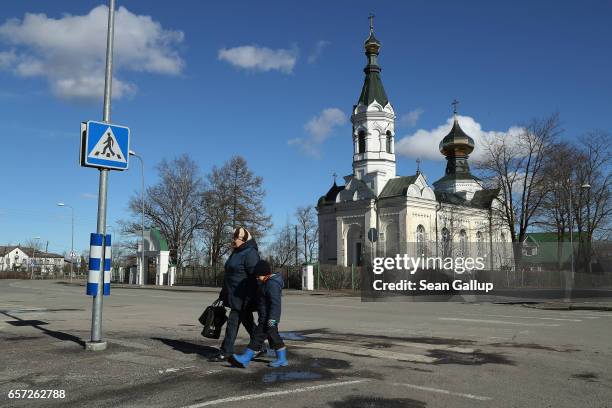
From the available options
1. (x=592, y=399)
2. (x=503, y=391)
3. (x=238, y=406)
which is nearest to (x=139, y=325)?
(x=238, y=406)

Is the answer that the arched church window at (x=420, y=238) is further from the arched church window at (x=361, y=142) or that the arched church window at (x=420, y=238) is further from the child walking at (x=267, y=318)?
the child walking at (x=267, y=318)

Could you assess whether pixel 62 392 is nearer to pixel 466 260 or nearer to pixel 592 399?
pixel 592 399

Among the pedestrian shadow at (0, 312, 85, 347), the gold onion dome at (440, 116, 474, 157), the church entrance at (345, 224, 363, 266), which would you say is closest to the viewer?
the pedestrian shadow at (0, 312, 85, 347)

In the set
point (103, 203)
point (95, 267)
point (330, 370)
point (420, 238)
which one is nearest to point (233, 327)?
point (330, 370)

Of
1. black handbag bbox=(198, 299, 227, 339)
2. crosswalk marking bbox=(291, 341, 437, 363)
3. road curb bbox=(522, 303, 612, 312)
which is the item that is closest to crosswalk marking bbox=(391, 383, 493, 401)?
crosswalk marking bbox=(291, 341, 437, 363)

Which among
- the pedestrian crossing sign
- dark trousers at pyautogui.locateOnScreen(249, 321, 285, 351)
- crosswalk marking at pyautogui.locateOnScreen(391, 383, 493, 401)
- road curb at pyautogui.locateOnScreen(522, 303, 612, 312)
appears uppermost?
the pedestrian crossing sign

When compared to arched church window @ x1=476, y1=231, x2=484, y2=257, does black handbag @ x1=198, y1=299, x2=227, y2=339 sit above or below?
below

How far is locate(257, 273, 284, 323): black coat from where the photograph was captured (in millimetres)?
7043

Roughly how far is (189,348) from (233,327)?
1584 mm

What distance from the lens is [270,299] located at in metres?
7.05

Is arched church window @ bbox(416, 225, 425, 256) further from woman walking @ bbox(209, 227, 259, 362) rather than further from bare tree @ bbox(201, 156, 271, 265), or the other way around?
woman walking @ bbox(209, 227, 259, 362)

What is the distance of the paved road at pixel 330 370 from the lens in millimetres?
5527

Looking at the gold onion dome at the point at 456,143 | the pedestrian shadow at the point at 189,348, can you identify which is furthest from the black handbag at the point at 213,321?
the gold onion dome at the point at 456,143

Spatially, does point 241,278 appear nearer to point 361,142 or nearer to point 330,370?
point 330,370
